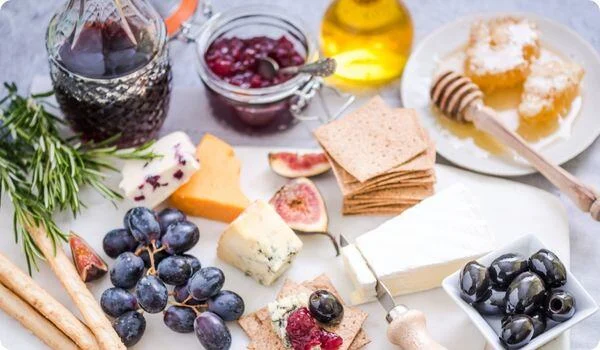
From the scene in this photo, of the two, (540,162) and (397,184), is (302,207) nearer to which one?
(397,184)

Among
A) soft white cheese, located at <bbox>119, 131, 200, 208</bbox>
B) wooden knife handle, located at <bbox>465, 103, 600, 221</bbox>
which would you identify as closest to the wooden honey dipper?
wooden knife handle, located at <bbox>465, 103, 600, 221</bbox>

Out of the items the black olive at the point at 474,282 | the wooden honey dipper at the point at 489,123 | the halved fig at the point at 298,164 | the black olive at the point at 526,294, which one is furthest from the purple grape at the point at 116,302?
the wooden honey dipper at the point at 489,123

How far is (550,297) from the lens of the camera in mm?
2186

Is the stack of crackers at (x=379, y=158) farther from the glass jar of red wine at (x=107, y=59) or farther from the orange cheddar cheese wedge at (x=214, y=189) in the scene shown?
the glass jar of red wine at (x=107, y=59)

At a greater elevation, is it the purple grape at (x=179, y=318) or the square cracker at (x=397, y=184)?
the square cracker at (x=397, y=184)

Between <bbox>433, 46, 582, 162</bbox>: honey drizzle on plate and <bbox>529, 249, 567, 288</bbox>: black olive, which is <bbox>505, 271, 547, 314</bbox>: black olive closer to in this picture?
<bbox>529, 249, 567, 288</bbox>: black olive

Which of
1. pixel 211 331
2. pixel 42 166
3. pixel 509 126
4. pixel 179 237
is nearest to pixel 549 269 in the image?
A: pixel 509 126

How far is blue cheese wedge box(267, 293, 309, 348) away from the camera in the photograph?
2.34 metres

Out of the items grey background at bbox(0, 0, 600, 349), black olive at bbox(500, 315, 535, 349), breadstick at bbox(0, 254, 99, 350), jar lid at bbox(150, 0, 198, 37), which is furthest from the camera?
jar lid at bbox(150, 0, 198, 37)

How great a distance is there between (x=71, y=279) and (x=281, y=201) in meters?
0.57

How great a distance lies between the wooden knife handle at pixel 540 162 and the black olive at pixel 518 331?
1.59ft

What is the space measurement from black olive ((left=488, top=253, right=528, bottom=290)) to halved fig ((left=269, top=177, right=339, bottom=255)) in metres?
0.47

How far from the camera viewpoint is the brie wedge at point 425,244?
238 cm

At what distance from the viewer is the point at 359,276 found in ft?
7.82
